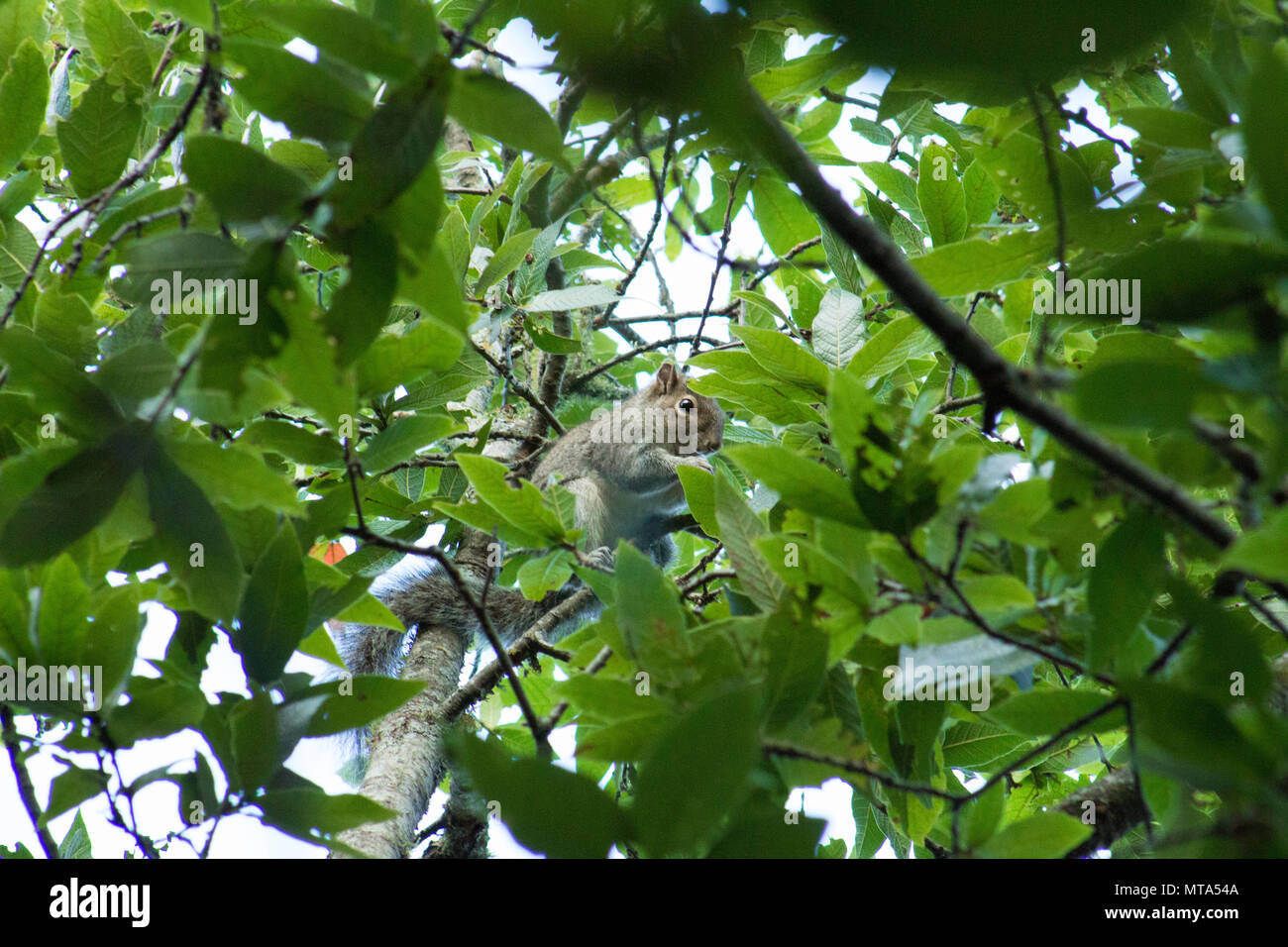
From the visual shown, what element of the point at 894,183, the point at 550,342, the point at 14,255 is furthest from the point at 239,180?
the point at 550,342

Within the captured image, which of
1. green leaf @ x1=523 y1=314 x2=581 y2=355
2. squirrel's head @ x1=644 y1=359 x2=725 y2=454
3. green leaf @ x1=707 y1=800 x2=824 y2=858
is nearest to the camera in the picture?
green leaf @ x1=707 y1=800 x2=824 y2=858

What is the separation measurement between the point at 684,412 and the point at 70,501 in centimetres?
397

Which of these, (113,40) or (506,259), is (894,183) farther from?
(113,40)

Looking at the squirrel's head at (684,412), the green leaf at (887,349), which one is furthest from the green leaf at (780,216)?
the squirrel's head at (684,412)

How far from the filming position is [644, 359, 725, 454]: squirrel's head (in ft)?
15.3

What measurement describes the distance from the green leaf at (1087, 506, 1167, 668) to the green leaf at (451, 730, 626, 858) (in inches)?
18.9

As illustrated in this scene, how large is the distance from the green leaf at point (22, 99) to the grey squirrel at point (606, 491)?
185cm

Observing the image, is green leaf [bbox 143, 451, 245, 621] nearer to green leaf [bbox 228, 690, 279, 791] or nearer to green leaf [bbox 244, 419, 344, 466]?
green leaf [bbox 228, 690, 279, 791]

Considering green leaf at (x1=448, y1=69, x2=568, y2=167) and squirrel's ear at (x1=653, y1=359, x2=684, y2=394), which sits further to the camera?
squirrel's ear at (x1=653, y1=359, x2=684, y2=394)

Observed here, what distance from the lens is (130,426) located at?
904 millimetres

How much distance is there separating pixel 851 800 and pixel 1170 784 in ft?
3.08

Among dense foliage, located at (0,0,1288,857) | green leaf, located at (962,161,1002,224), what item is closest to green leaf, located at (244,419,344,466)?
dense foliage, located at (0,0,1288,857)

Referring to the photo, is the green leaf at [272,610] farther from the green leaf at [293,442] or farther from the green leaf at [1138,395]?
the green leaf at [1138,395]
